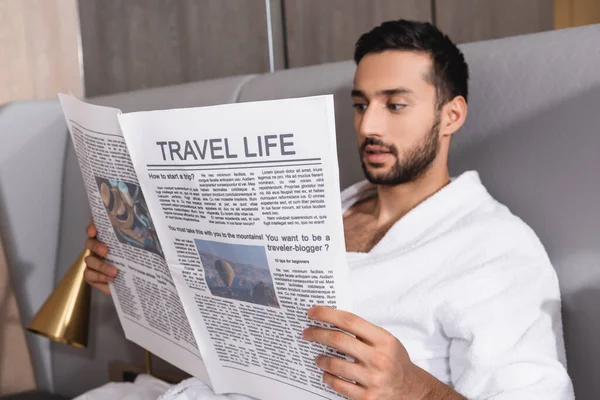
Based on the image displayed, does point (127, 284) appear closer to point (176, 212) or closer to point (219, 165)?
point (176, 212)

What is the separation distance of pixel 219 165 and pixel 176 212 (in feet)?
0.34

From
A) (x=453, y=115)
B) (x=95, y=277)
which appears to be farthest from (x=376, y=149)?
(x=95, y=277)

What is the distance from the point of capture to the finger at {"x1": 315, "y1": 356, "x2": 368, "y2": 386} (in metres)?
0.73

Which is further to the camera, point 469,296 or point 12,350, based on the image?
point 12,350

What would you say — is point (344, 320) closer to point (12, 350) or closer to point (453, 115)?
point (453, 115)

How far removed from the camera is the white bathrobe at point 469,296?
33.4 inches

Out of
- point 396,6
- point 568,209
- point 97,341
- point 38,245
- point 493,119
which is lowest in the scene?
point 97,341

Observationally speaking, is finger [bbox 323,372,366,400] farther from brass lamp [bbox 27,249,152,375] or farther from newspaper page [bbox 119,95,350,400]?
brass lamp [bbox 27,249,152,375]

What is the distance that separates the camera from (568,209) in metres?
0.95

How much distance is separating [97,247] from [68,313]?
0.60 feet

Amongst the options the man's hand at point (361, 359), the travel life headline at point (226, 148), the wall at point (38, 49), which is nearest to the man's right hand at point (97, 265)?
the travel life headline at point (226, 148)

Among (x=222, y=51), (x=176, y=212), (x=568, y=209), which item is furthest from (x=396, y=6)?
(x=176, y=212)

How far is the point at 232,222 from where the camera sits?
29.7 inches

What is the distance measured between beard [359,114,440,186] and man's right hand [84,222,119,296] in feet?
1.37
